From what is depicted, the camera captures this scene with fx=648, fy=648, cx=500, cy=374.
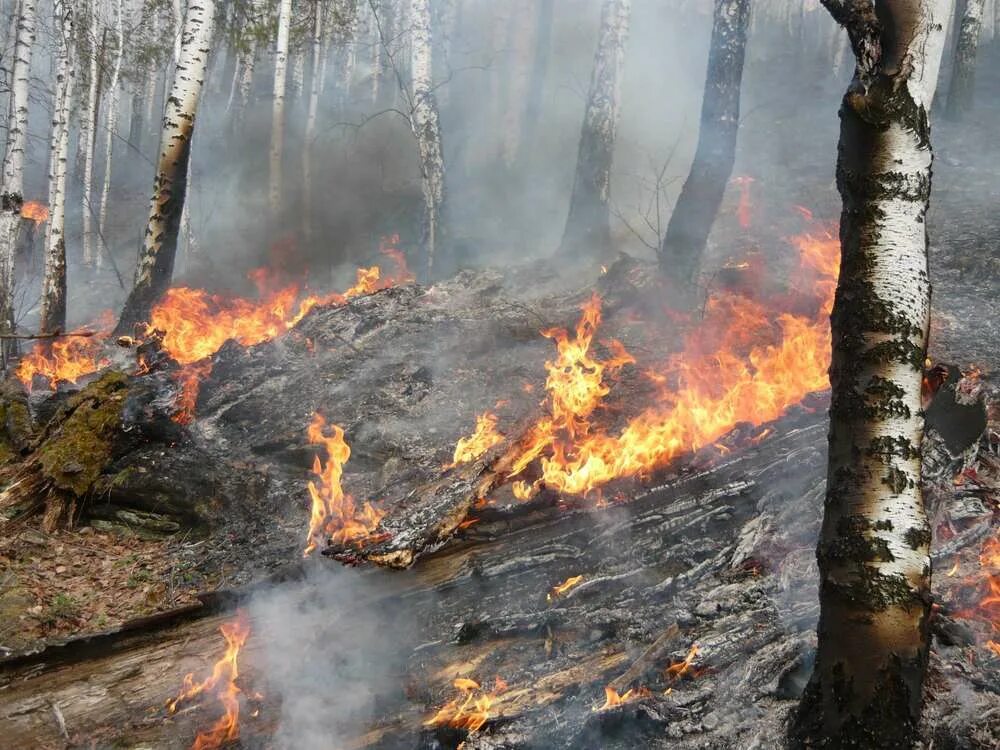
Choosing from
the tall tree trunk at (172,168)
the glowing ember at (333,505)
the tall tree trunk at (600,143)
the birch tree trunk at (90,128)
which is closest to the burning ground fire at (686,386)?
the glowing ember at (333,505)

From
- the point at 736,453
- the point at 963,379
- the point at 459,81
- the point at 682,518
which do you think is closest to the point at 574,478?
the point at 682,518

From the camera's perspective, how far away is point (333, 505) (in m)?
6.13

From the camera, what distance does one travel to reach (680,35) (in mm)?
21125

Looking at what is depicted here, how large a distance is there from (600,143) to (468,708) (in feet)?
31.9

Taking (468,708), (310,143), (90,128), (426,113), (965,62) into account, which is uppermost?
(965,62)

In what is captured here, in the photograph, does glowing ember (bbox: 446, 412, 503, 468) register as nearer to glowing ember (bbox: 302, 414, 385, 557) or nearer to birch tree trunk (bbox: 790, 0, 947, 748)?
glowing ember (bbox: 302, 414, 385, 557)

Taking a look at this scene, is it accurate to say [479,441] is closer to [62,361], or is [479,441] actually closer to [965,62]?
[62,361]

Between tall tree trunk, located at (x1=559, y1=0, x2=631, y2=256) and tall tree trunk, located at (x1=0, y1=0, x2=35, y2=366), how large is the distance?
8.30m

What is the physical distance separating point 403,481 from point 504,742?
3096 mm

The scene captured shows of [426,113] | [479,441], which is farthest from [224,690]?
[426,113]

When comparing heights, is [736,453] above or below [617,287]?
below

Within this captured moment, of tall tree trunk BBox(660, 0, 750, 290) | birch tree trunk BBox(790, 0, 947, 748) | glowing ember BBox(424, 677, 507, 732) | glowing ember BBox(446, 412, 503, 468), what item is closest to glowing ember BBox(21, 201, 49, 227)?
glowing ember BBox(446, 412, 503, 468)

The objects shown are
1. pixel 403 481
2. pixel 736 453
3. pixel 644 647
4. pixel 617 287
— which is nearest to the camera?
pixel 644 647

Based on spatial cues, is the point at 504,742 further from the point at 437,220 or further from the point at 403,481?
the point at 437,220
